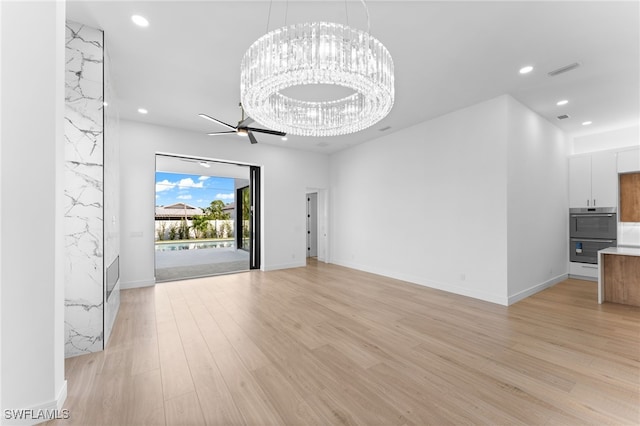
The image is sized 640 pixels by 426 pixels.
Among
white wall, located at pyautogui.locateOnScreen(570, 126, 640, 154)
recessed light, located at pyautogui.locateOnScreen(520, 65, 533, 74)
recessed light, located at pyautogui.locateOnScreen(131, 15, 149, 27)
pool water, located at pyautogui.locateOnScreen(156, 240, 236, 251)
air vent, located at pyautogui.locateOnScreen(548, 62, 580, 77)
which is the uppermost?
recessed light, located at pyautogui.locateOnScreen(131, 15, 149, 27)

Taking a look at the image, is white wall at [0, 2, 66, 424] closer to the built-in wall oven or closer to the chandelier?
the chandelier

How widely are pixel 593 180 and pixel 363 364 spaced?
674cm

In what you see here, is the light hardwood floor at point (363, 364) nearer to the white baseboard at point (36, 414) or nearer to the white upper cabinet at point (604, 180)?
the white baseboard at point (36, 414)

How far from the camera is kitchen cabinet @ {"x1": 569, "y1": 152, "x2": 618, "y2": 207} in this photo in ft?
17.5

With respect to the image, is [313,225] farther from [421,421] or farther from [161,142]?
[421,421]

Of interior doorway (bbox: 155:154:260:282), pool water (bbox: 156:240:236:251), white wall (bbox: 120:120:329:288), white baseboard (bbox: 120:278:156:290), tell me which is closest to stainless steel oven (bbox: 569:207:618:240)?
white wall (bbox: 120:120:329:288)

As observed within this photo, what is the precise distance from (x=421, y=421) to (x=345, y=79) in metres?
2.40

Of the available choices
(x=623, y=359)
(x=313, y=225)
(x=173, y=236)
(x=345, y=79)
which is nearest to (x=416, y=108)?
(x=345, y=79)

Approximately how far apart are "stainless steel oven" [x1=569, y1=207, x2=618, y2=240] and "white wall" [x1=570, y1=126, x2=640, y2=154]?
145cm

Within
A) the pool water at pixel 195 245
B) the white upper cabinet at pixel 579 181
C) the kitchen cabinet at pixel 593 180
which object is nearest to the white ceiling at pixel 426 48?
the kitchen cabinet at pixel 593 180

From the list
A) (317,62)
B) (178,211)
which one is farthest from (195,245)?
(317,62)

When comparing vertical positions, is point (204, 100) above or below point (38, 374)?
above

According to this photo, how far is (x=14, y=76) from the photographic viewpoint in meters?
1.75

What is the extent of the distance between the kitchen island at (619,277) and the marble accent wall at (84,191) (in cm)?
695
